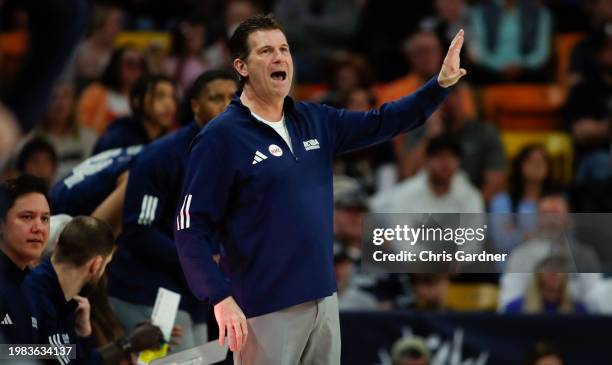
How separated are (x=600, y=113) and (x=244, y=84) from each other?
20.1 feet

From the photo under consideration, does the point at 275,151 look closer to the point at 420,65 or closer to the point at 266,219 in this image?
the point at 266,219

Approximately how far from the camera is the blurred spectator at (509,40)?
1070cm

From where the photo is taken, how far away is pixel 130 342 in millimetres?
5086

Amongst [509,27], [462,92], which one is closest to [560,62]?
[509,27]

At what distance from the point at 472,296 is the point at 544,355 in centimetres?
135

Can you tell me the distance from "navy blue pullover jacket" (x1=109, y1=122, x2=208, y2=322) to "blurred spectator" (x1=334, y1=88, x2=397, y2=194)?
380cm

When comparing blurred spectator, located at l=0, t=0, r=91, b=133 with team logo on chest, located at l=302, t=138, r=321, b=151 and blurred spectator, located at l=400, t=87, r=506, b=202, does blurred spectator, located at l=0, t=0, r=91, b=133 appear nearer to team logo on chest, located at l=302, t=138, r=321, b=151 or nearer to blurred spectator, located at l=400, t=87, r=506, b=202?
team logo on chest, located at l=302, t=138, r=321, b=151

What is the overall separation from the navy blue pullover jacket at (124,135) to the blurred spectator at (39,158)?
7.16 feet

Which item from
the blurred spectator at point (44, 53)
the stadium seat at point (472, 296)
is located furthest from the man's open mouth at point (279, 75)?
the stadium seat at point (472, 296)

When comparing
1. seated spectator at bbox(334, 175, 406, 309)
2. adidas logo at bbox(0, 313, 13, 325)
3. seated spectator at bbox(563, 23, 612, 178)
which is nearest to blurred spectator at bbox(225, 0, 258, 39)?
seated spectator at bbox(334, 175, 406, 309)

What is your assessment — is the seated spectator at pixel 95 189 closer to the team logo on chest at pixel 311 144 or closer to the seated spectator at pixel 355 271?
the team logo on chest at pixel 311 144

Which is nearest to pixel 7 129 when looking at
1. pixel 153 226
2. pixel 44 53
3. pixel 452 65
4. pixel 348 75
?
pixel 44 53

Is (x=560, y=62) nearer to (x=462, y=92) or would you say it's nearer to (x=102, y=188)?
(x=462, y=92)

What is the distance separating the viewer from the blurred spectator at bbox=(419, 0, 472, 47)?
10469 millimetres
